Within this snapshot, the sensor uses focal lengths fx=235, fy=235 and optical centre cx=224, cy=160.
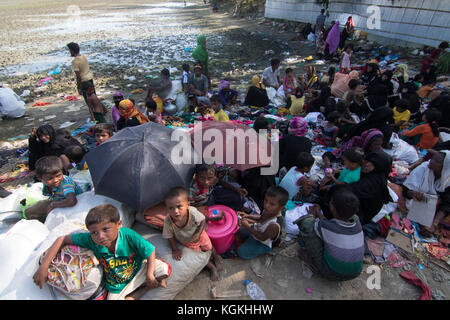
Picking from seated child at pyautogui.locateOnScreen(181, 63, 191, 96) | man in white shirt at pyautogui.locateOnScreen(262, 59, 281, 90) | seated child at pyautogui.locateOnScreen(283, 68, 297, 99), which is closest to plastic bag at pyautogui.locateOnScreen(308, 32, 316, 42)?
man in white shirt at pyautogui.locateOnScreen(262, 59, 281, 90)

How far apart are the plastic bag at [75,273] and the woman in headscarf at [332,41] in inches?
444

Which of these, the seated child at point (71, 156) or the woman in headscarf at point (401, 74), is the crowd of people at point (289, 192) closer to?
the seated child at point (71, 156)

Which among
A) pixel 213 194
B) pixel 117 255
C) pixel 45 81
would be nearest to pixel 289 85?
pixel 213 194

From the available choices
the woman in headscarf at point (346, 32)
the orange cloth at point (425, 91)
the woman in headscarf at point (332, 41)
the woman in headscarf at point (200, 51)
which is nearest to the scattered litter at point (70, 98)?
→ the woman in headscarf at point (200, 51)

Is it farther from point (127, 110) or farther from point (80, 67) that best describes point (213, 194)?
point (80, 67)

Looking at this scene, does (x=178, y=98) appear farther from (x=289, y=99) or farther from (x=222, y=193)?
(x=222, y=193)

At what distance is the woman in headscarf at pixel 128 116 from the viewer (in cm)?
423

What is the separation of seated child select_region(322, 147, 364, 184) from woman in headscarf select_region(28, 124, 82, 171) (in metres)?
4.16

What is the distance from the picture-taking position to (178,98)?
20.5ft

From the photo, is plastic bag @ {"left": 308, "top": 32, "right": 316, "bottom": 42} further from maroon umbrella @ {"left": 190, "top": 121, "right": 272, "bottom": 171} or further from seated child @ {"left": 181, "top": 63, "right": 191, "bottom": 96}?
maroon umbrella @ {"left": 190, "top": 121, "right": 272, "bottom": 171}

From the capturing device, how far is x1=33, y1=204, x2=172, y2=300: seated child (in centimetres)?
182

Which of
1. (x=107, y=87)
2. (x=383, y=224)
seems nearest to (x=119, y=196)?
(x=383, y=224)

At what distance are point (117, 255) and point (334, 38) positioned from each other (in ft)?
37.0

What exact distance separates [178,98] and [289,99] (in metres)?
2.95
